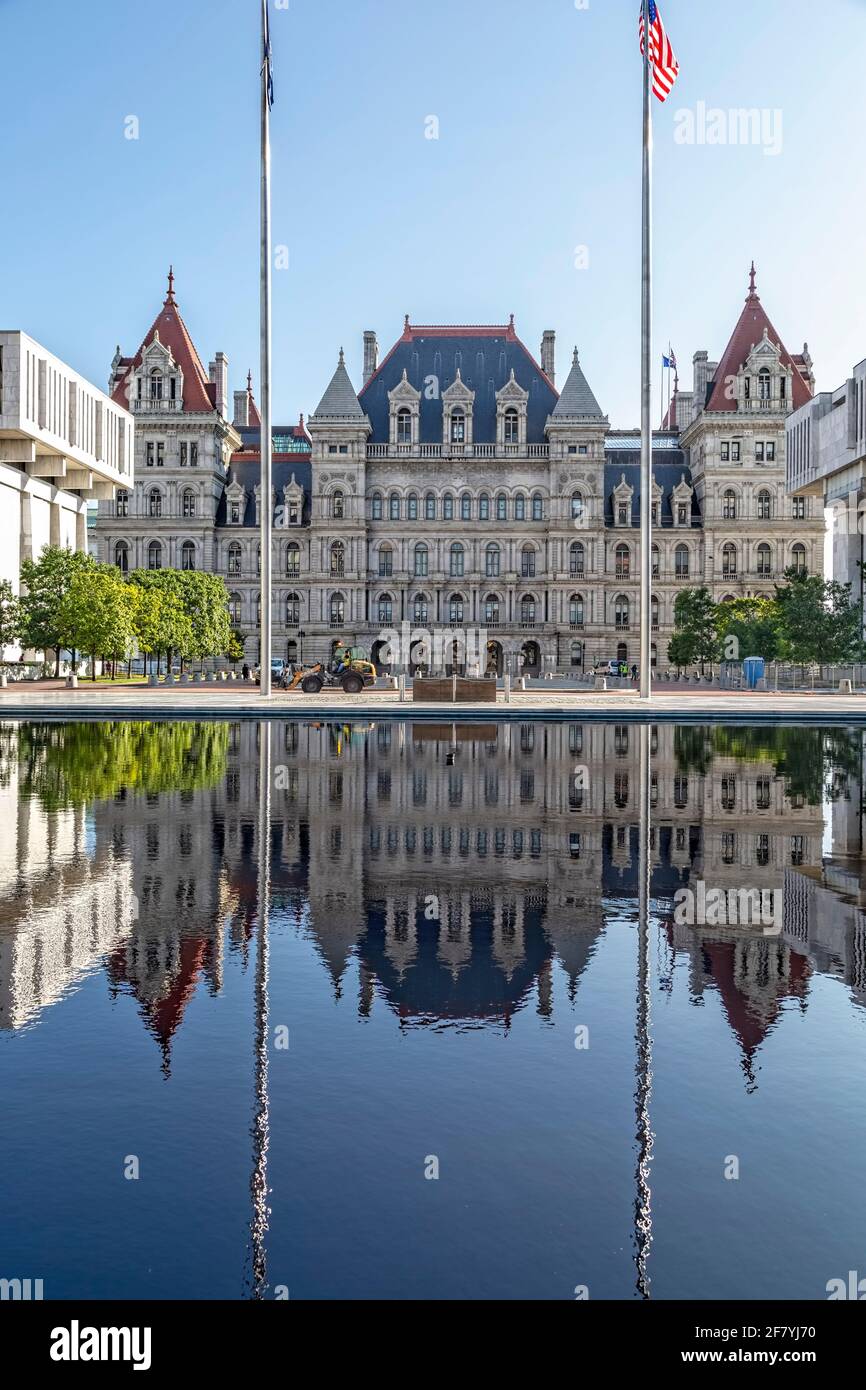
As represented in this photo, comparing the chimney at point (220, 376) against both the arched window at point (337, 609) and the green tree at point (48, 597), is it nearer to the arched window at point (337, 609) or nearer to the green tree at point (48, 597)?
the arched window at point (337, 609)

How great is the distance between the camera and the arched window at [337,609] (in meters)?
91.3

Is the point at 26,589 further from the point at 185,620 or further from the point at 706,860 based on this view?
the point at 706,860

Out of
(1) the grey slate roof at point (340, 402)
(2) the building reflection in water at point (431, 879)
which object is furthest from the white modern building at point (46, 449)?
(2) the building reflection in water at point (431, 879)

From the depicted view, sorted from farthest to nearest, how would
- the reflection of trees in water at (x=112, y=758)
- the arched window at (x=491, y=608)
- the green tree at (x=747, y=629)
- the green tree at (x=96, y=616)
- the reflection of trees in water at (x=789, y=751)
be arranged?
the arched window at (x=491, y=608), the green tree at (x=747, y=629), the green tree at (x=96, y=616), the reflection of trees in water at (x=789, y=751), the reflection of trees in water at (x=112, y=758)

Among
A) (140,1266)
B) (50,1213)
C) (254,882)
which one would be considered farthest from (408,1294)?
(254,882)

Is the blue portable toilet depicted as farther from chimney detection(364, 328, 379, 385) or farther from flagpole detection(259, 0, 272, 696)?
chimney detection(364, 328, 379, 385)

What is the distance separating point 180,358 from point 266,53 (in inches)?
2362

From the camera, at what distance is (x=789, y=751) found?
2583 cm

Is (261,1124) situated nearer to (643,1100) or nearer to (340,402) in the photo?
(643,1100)

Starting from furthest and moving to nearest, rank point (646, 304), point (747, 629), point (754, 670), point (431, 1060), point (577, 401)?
point (577, 401)
point (747, 629)
point (754, 670)
point (646, 304)
point (431, 1060)

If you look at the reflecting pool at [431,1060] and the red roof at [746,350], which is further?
the red roof at [746,350]

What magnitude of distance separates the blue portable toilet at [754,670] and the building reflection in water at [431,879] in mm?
35578

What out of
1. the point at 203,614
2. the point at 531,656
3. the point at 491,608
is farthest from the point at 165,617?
the point at 531,656

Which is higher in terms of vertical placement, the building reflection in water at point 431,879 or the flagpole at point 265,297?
the flagpole at point 265,297
